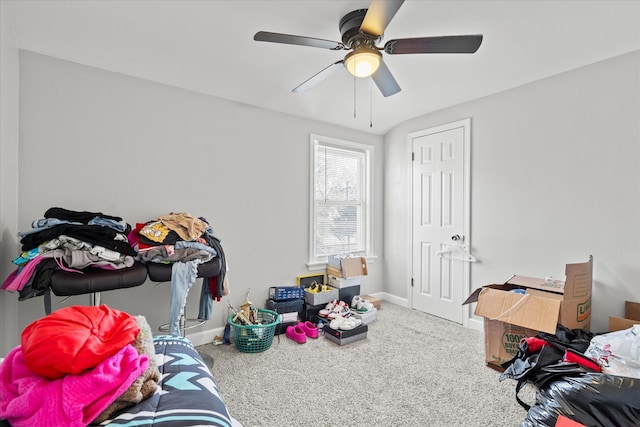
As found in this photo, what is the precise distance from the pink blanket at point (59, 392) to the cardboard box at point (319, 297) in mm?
2458

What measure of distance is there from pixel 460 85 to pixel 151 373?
3151mm

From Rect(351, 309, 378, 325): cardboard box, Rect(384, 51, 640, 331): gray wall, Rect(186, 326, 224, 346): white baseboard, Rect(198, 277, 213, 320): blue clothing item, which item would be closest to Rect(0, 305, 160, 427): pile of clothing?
Rect(198, 277, 213, 320): blue clothing item

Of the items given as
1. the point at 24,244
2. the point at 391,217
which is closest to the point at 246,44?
the point at 24,244

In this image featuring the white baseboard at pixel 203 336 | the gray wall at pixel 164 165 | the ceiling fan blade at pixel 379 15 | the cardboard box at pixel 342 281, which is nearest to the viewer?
the ceiling fan blade at pixel 379 15

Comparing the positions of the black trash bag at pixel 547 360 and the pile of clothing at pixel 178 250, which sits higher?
the pile of clothing at pixel 178 250

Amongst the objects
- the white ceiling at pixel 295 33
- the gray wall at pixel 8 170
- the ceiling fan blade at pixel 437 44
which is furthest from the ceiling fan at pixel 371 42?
the gray wall at pixel 8 170

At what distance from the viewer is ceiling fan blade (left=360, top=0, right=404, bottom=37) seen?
1.37m

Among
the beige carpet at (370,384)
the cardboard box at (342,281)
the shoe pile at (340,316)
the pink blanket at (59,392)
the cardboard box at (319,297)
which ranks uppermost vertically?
the pink blanket at (59,392)

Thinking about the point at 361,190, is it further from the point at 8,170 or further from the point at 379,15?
the point at 8,170

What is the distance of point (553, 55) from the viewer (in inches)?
91.2

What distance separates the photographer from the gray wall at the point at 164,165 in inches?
86.7

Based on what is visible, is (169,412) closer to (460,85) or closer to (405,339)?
(405,339)

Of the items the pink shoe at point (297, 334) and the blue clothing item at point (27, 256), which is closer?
the blue clothing item at point (27, 256)

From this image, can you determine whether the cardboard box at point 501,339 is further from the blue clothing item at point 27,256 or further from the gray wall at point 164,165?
the blue clothing item at point 27,256
